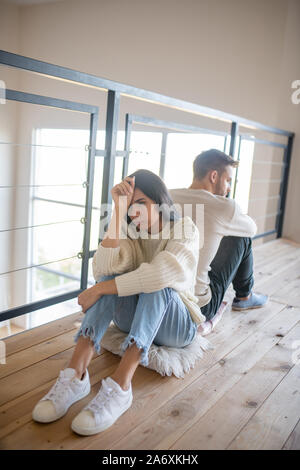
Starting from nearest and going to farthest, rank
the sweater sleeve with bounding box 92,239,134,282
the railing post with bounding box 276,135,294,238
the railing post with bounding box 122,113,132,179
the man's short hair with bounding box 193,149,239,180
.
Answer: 1. the sweater sleeve with bounding box 92,239,134,282
2. the man's short hair with bounding box 193,149,239,180
3. the railing post with bounding box 122,113,132,179
4. the railing post with bounding box 276,135,294,238

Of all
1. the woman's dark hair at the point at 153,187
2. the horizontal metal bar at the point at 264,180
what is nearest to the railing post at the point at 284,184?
the horizontal metal bar at the point at 264,180

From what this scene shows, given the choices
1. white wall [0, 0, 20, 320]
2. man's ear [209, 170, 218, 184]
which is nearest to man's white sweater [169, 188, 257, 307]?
man's ear [209, 170, 218, 184]

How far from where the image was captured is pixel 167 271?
1.24 m

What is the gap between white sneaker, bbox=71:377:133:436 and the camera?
41.9 inches

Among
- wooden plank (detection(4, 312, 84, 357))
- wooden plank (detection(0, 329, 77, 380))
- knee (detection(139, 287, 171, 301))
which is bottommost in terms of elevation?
wooden plank (detection(0, 329, 77, 380))

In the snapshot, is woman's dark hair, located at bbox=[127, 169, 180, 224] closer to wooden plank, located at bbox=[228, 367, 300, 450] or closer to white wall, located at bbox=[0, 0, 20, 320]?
wooden plank, located at bbox=[228, 367, 300, 450]

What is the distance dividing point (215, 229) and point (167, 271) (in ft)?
1.53

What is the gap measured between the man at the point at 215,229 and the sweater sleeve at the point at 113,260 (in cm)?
35

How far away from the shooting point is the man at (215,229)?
1637 mm

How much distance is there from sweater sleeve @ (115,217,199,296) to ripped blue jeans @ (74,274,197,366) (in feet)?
0.09

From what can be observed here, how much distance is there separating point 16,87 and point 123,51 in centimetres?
195

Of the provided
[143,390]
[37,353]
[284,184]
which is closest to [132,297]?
[143,390]

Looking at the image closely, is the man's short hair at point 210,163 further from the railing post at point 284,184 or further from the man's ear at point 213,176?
the railing post at point 284,184
